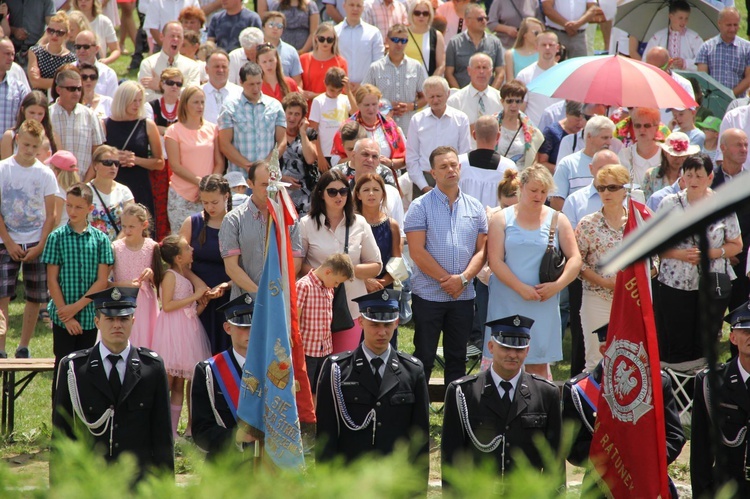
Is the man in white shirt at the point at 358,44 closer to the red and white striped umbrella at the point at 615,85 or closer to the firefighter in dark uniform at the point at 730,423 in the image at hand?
the red and white striped umbrella at the point at 615,85

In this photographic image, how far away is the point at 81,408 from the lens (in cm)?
629

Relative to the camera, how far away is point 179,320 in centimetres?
816

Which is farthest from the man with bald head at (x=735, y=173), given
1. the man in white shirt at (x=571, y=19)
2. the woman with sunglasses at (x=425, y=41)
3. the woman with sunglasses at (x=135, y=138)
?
the man in white shirt at (x=571, y=19)

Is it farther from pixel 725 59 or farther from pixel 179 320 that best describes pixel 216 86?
pixel 725 59

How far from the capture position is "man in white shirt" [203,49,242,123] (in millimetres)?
10906

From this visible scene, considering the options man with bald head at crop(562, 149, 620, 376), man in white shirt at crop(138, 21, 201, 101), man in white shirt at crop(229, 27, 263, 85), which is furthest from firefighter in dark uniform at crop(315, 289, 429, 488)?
man in white shirt at crop(229, 27, 263, 85)

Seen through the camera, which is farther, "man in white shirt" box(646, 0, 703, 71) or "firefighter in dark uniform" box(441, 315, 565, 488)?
"man in white shirt" box(646, 0, 703, 71)

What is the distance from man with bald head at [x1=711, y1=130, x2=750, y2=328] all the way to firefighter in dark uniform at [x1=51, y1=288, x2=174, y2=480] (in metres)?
5.28

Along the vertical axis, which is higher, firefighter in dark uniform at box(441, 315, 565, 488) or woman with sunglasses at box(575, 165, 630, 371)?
woman with sunglasses at box(575, 165, 630, 371)

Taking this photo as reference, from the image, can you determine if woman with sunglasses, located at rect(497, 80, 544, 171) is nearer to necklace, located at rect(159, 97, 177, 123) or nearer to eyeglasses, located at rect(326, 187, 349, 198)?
eyeglasses, located at rect(326, 187, 349, 198)

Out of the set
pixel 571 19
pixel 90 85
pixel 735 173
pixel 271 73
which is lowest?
pixel 735 173

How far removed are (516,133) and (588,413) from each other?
4501 mm

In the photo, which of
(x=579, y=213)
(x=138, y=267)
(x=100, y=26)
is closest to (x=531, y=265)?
(x=579, y=213)

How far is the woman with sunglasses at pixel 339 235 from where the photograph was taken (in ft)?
26.3
